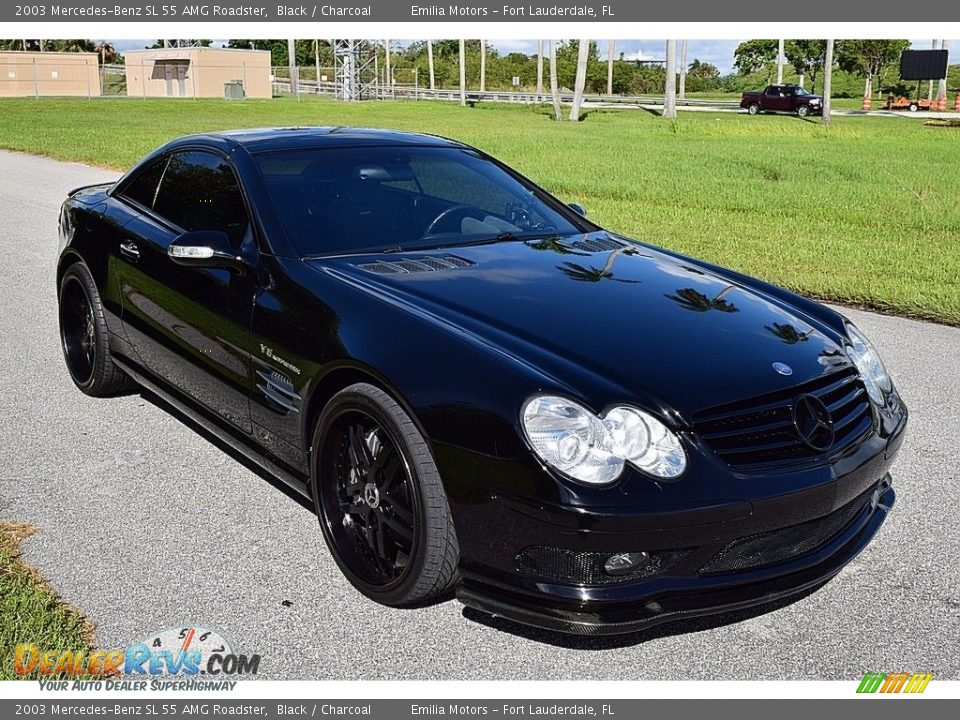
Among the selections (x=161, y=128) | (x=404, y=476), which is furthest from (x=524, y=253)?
(x=161, y=128)

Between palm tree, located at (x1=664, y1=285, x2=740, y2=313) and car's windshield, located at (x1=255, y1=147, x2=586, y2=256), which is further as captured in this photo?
car's windshield, located at (x1=255, y1=147, x2=586, y2=256)

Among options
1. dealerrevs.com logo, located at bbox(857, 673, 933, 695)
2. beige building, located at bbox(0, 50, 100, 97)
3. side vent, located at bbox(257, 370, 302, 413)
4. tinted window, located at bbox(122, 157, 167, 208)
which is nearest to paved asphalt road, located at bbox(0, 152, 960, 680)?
dealerrevs.com logo, located at bbox(857, 673, 933, 695)

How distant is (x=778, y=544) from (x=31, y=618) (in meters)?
2.30

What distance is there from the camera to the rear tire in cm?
531

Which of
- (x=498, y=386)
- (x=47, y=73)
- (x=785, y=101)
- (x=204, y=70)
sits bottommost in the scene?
(x=498, y=386)

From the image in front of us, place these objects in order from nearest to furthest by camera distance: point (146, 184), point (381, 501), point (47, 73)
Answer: point (381, 501)
point (146, 184)
point (47, 73)

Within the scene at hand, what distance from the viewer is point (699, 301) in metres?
3.90

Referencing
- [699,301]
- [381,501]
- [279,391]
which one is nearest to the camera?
[381,501]

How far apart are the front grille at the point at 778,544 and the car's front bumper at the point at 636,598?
2cm

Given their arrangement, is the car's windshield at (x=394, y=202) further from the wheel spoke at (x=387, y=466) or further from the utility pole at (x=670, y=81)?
the utility pole at (x=670, y=81)

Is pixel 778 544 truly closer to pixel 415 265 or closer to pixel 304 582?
pixel 304 582

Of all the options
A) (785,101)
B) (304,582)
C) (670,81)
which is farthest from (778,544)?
(785,101)

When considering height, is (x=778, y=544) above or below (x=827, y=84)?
below

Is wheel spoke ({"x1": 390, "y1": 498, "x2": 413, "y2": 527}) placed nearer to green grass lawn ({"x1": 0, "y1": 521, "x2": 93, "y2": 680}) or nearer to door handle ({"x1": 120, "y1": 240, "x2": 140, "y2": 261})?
green grass lawn ({"x1": 0, "y1": 521, "x2": 93, "y2": 680})
